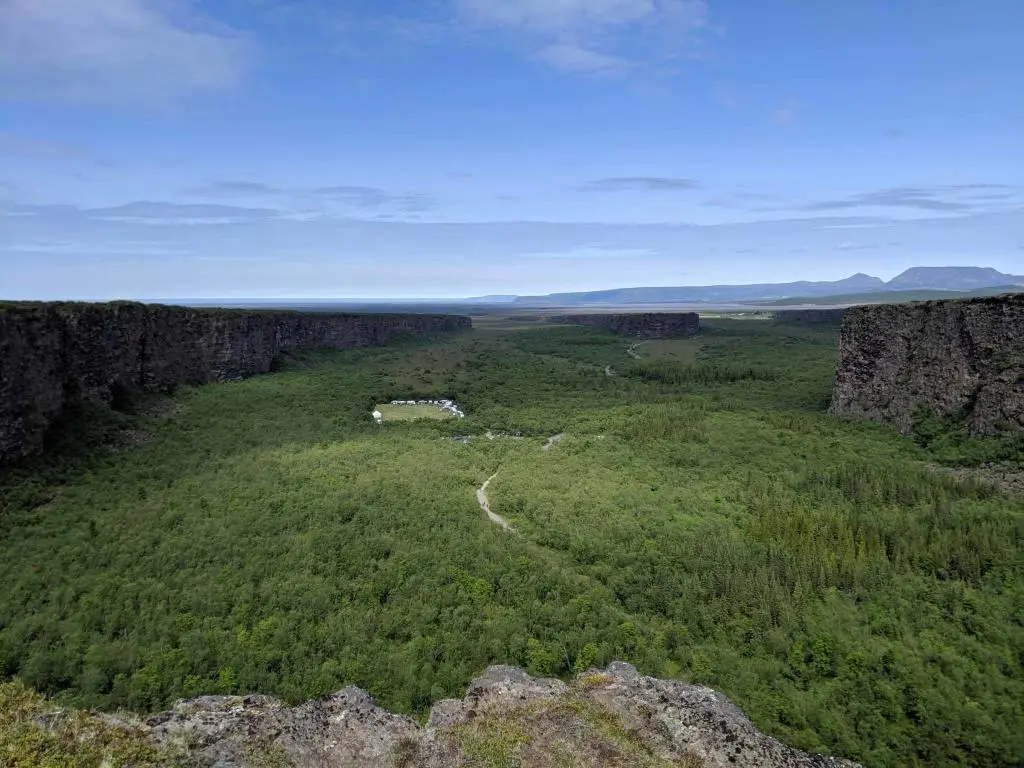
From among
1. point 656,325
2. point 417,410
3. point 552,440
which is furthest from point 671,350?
point 552,440

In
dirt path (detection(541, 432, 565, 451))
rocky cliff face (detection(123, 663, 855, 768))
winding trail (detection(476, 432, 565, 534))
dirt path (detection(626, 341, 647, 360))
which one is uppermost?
dirt path (detection(626, 341, 647, 360))

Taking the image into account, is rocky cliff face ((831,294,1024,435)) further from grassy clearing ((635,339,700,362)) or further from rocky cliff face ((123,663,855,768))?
grassy clearing ((635,339,700,362))

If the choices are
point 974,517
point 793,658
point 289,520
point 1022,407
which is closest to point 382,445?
point 289,520

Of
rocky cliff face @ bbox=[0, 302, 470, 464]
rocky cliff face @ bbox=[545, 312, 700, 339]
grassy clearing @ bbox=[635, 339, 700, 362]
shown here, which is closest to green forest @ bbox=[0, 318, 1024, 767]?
rocky cliff face @ bbox=[0, 302, 470, 464]

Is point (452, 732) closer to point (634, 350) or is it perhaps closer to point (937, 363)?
point (937, 363)

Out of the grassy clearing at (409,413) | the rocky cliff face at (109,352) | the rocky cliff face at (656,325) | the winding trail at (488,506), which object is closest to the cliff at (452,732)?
the winding trail at (488,506)
